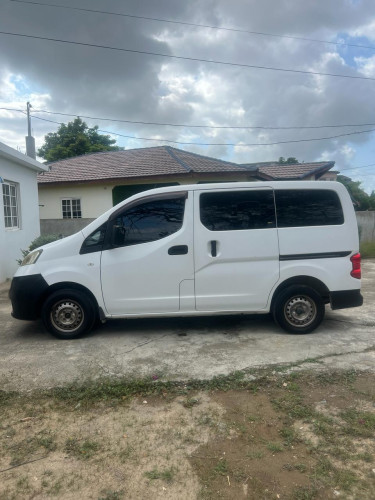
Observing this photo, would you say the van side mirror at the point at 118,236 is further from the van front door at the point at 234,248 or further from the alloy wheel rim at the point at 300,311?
the alloy wheel rim at the point at 300,311

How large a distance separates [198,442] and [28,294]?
3060 mm

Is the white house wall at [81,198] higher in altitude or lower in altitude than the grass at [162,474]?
higher

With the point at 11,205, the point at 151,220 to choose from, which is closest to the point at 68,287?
the point at 151,220

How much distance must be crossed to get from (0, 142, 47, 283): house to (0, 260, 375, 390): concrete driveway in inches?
174

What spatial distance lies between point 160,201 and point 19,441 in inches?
122

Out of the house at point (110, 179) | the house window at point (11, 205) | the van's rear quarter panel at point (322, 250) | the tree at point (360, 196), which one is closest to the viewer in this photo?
the van's rear quarter panel at point (322, 250)

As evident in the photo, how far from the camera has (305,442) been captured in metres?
2.76

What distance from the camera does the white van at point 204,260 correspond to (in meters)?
4.83

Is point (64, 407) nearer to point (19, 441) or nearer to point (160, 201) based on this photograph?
point (19, 441)

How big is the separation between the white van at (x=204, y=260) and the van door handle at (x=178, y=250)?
1 cm

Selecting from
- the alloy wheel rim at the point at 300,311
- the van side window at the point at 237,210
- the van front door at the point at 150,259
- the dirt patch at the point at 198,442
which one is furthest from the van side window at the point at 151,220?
the dirt patch at the point at 198,442

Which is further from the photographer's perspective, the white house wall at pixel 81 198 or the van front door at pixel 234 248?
the white house wall at pixel 81 198

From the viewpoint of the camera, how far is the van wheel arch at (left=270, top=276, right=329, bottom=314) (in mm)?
4953

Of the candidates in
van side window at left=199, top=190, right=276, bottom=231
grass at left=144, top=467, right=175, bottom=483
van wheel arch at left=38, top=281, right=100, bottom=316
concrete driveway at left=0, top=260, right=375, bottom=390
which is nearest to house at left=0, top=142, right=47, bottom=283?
concrete driveway at left=0, top=260, right=375, bottom=390
